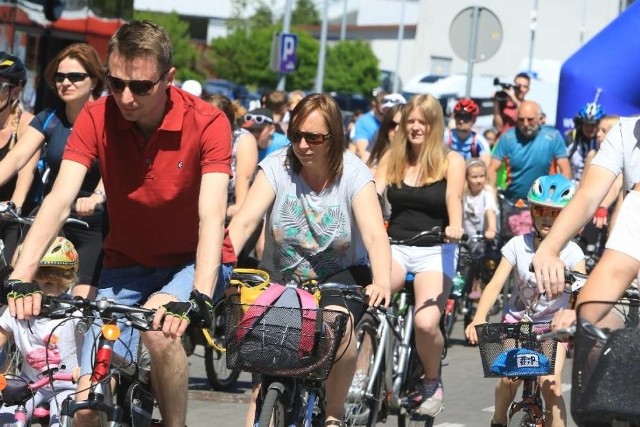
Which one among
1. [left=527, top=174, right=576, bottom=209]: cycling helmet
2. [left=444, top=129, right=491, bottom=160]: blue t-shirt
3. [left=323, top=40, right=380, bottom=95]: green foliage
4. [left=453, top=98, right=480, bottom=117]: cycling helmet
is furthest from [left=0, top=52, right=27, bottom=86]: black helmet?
[left=323, top=40, right=380, bottom=95]: green foliage

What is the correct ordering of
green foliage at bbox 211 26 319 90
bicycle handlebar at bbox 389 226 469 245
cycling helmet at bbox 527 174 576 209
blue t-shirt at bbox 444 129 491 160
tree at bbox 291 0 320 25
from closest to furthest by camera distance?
cycling helmet at bbox 527 174 576 209, bicycle handlebar at bbox 389 226 469 245, blue t-shirt at bbox 444 129 491 160, green foliage at bbox 211 26 319 90, tree at bbox 291 0 320 25

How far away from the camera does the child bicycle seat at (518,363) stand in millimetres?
6418

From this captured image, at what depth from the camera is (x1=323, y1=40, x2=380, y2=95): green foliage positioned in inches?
2972

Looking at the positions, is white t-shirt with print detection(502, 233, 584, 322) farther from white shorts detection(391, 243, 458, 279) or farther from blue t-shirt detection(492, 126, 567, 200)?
blue t-shirt detection(492, 126, 567, 200)

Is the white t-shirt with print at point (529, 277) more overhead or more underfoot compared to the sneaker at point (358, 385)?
more overhead

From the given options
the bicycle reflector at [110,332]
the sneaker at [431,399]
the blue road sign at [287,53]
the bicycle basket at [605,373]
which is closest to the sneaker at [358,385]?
the sneaker at [431,399]

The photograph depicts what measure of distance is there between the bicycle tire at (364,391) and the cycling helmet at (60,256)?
6.92 feet

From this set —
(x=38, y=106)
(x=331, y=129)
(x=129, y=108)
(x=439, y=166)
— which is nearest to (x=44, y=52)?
(x=38, y=106)

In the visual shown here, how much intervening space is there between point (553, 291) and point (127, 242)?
5.94 ft

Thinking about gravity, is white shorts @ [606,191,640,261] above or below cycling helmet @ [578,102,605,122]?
below

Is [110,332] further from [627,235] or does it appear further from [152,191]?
[627,235]

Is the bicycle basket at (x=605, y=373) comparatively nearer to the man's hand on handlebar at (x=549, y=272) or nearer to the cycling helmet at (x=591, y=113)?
the man's hand on handlebar at (x=549, y=272)

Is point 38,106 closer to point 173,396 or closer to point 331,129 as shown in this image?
point 331,129

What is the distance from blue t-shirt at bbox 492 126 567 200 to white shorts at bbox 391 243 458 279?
227 inches
